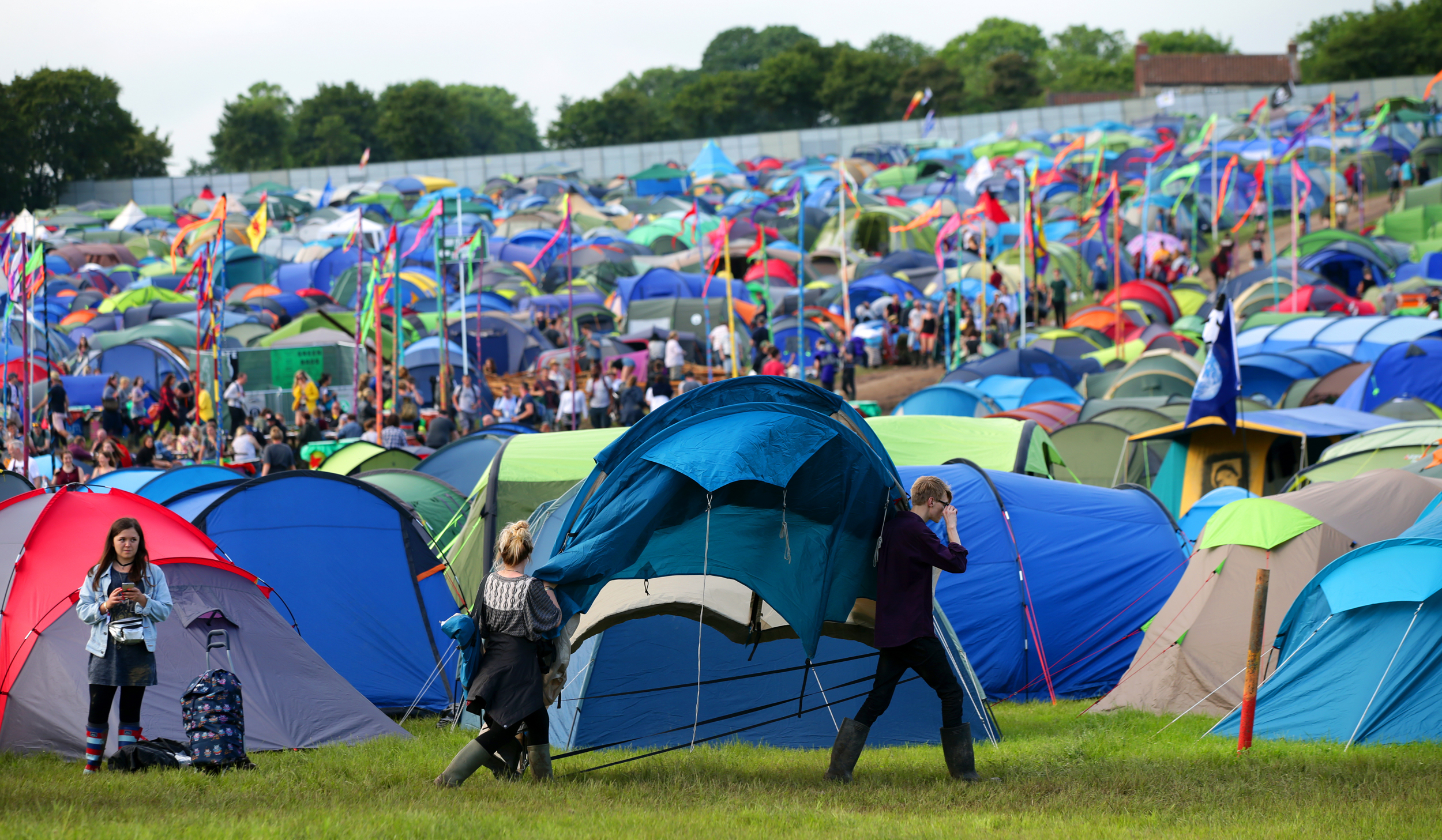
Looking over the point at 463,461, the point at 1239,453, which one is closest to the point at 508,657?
the point at 463,461

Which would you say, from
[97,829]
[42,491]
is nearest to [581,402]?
[42,491]

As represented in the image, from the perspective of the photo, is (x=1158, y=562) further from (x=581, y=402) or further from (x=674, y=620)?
(x=581, y=402)

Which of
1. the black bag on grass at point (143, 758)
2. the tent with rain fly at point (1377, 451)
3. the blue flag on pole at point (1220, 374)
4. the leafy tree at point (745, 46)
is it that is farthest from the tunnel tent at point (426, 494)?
the leafy tree at point (745, 46)

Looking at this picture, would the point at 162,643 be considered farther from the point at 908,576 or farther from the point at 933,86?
the point at 933,86

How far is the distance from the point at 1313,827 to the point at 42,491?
24.6 feet

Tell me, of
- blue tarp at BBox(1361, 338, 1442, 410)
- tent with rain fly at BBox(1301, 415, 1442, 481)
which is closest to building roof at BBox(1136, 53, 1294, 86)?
blue tarp at BBox(1361, 338, 1442, 410)

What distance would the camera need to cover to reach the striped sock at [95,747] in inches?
258

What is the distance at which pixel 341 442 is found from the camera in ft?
55.5

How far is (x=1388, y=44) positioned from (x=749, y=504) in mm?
82710

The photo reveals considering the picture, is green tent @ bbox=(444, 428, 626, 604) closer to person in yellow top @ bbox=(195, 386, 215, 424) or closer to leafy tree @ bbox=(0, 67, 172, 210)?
person in yellow top @ bbox=(195, 386, 215, 424)

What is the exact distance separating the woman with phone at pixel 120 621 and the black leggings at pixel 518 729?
1.95 meters

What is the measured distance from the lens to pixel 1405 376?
19484 millimetres

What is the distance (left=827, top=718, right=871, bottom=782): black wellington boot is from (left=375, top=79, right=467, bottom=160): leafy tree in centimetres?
7909

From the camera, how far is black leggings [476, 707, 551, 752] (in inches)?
233
